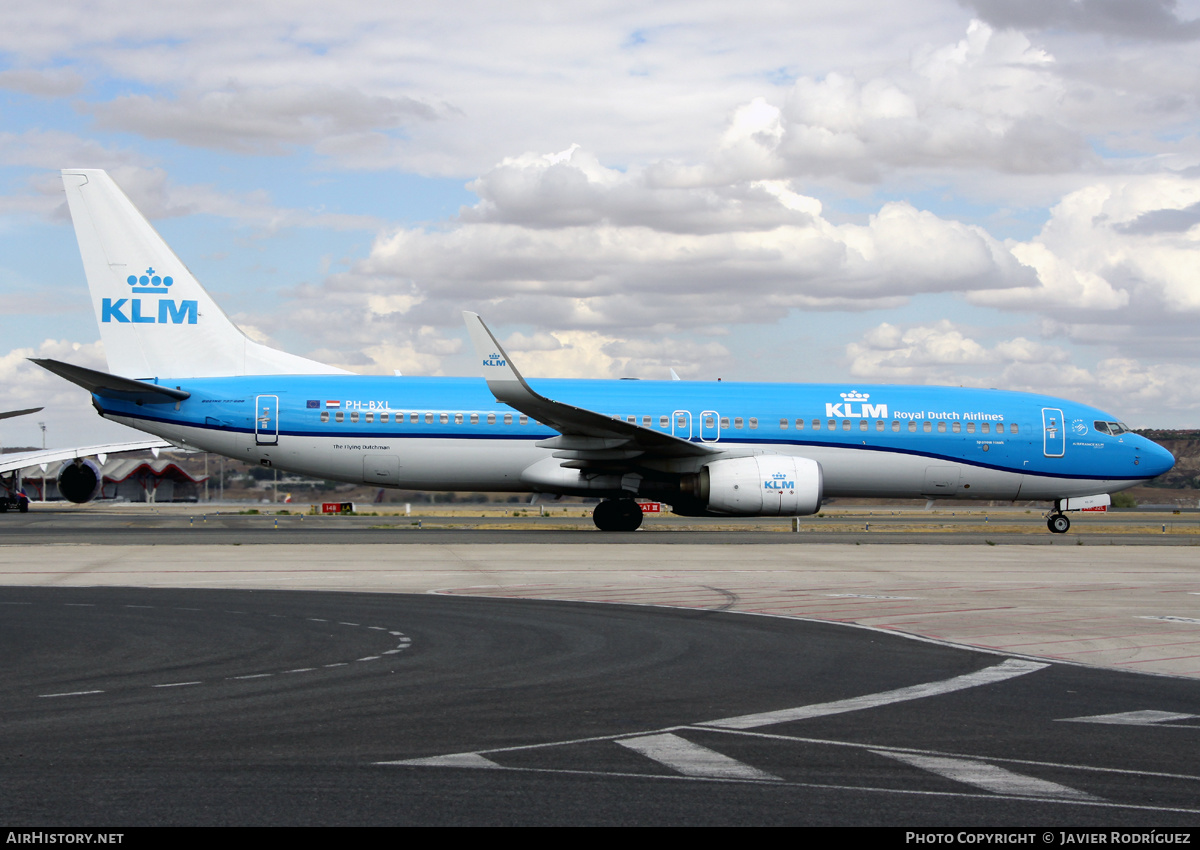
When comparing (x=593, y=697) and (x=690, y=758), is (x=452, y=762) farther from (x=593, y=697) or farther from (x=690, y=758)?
(x=593, y=697)

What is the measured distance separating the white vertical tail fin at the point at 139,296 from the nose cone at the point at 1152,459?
26232mm

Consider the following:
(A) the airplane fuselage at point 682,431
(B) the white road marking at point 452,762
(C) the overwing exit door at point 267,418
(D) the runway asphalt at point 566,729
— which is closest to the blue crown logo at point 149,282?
(A) the airplane fuselage at point 682,431

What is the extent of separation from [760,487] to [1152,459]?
42.4ft

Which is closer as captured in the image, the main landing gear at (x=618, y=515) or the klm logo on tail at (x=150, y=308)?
the klm logo on tail at (x=150, y=308)

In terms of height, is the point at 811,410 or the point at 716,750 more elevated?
the point at 811,410

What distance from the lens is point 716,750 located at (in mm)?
6965


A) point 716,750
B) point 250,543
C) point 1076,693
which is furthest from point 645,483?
point 716,750

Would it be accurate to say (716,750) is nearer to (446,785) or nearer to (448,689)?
(446,785)

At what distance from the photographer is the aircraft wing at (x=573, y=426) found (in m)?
26.7

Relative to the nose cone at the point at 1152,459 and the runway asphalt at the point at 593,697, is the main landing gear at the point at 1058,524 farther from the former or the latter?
the runway asphalt at the point at 593,697

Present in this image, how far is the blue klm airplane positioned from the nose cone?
59cm

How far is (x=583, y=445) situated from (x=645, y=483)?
7.05ft
